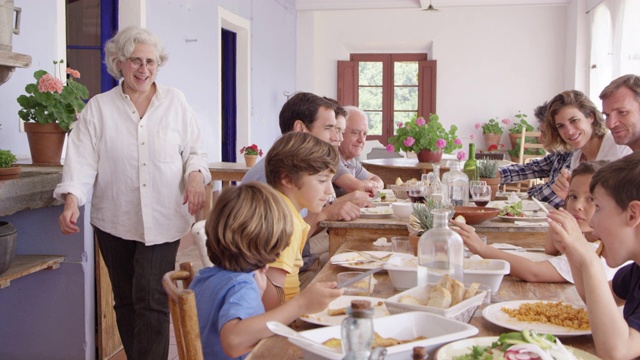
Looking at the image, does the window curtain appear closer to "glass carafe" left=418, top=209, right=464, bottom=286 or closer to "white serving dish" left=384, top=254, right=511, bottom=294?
"white serving dish" left=384, top=254, right=511, bottom=294

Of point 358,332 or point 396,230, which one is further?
point 396,230

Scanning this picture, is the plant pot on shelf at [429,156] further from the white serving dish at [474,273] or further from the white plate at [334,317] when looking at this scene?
the white plate at [334,317]

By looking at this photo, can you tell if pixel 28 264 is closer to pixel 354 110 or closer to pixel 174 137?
pixel 174 137

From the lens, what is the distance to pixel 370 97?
11.3 metres

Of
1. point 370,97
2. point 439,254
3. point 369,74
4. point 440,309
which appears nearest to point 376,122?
point 370,97

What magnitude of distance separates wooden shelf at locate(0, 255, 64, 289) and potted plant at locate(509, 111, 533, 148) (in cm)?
829

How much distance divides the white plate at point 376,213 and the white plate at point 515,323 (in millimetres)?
1526

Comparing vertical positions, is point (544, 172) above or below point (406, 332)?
above

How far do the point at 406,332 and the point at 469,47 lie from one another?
1006 centimetres

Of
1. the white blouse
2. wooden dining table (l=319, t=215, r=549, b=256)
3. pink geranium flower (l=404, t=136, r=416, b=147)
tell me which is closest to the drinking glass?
wooden dining table (l=319, t=215, r=549, b=256)

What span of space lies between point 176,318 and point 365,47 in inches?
392

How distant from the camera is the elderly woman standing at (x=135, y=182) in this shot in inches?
114

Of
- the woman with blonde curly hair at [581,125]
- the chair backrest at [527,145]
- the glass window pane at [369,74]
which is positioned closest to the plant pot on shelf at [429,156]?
the woman with blonde curly hair at [581,125]

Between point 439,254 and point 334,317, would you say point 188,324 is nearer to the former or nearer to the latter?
point 334,317
